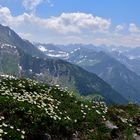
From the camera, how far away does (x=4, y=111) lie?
20.6 m

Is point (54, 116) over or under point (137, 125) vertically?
over

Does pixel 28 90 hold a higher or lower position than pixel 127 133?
higher

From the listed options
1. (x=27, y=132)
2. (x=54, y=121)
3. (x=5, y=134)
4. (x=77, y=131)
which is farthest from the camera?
(x=77, y=131)

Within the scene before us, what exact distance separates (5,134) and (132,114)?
47.7 ft

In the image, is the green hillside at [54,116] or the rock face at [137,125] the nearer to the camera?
the green hillside at [54,116]

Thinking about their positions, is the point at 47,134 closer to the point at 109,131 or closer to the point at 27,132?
the point at 27,132

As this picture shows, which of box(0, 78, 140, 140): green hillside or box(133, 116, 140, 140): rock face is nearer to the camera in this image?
box(0, 78, 140, 140): green hillside

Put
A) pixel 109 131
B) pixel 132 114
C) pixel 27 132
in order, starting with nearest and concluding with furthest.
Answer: pixel 27 132 → pixel 109 131 → pixel 132 114

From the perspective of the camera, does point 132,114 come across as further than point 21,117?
Yes

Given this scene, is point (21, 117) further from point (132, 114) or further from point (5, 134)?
point (132, 114)

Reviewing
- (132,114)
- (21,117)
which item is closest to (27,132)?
(21,117)

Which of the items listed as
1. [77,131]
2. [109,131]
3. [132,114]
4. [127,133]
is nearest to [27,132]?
[77,131]

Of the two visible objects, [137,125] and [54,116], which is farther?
[137,125]

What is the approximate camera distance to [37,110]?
2186 cm
